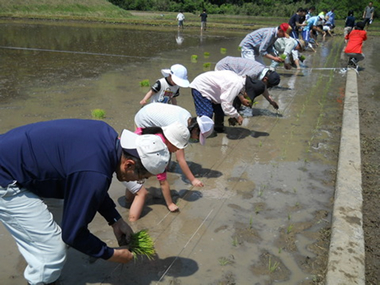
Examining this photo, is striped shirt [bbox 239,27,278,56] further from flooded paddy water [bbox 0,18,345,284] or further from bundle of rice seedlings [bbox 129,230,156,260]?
bundle of rice seedlings [bbox 129,230,156,260]

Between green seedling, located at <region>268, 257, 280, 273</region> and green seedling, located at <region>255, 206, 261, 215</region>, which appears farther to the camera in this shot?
green seedling, located at <region>255, 206, 261, 215</region>

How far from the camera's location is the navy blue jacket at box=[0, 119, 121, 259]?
6.45 ft

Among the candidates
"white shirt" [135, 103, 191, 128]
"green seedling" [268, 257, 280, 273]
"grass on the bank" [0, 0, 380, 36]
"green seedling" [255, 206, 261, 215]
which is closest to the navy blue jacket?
"green seedling" [268, 257, 280, 273]

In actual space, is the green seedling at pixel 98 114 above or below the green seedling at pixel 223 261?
above

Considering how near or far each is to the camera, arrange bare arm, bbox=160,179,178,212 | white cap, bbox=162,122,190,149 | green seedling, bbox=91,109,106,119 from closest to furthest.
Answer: white cap, bbox=162,122,190,149, bare arm, bbox=160,179,178,212, green seedling, bbox=91,109,106,119

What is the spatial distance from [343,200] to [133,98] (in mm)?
5045

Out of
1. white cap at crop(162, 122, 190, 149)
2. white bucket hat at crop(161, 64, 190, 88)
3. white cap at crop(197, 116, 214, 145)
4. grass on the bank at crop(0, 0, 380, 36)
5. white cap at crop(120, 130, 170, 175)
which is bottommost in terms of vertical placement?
grass on the bank at crop(0, 0, 380, 36)

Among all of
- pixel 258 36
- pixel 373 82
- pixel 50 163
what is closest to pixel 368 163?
pixel 258 36

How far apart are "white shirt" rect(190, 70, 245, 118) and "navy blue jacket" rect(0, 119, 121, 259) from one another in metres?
3.13

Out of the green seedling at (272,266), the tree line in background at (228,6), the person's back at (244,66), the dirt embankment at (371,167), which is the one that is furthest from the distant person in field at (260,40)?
the tree line in background at (228,6)

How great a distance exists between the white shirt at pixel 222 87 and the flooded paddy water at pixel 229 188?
27.2 inches

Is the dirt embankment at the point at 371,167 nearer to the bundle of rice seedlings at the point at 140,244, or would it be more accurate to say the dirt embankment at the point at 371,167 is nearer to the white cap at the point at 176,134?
the bundle of rice seedlings at the point at 140,244

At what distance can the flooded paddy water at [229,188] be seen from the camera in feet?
9.74

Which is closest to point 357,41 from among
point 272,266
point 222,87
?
point 222,87
